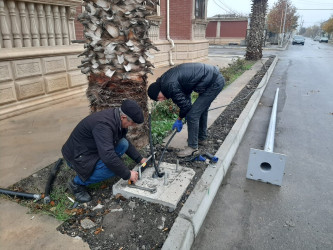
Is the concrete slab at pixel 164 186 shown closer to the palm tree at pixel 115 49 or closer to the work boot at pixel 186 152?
the work boot at pixel 186 152

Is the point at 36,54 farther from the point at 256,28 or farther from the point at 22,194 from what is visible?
the point at 256,28

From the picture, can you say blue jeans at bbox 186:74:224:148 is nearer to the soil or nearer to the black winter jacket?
the soil

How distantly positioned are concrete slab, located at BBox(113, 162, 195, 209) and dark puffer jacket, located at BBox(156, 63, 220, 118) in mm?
936

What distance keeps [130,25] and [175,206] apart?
2224 mm

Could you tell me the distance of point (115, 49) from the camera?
331 cm

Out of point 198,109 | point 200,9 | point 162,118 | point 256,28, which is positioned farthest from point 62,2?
point 256,28

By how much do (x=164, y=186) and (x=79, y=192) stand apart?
3.09 feet

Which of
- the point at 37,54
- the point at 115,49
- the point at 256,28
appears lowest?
the point at 37,54

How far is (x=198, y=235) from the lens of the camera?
2.70 metres

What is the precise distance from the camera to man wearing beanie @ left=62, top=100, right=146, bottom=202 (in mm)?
2604

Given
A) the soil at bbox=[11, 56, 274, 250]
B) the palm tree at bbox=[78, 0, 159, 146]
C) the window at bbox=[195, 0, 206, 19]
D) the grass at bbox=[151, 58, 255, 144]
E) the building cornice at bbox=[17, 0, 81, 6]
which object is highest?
the window at bbox=[195, 0, 206, 19]

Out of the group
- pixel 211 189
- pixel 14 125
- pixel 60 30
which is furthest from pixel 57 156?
pixel 60 30

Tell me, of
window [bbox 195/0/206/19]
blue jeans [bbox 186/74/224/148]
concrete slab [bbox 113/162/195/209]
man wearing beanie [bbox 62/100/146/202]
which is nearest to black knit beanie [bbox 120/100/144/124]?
man wearing beanie [bbox 62/100/146/202]

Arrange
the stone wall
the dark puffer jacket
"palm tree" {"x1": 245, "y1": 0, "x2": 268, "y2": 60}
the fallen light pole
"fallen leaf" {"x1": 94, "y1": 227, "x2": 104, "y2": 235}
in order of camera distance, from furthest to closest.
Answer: "palm tree" {"x1": 245, "y1": 0, "x2": 268, "y2": 60} < the stone wall < the dark puffer jacket < the fallen light pole < "fallen leaf" {"x1": 94, "y1": 227, "x2": 104, "y2": 235}
